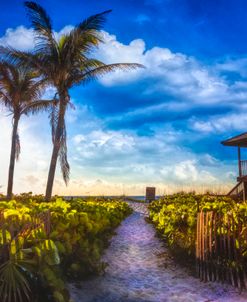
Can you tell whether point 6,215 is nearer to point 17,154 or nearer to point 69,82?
point 69,82

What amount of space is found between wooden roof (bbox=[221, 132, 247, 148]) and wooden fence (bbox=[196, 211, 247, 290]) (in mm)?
17249

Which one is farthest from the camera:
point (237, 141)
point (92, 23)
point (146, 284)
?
point (237, 141)

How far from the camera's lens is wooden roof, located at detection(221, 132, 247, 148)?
23359 mm

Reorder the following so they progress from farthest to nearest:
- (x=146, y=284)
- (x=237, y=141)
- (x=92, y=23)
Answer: (x=237, y=141)
(x=92, y=23)
(x=146, y=284)

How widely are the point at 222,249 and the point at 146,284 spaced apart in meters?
1.43

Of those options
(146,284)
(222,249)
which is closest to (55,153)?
(146,284)

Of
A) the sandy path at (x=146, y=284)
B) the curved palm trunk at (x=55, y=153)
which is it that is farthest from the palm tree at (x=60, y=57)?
the sandy path at (x=146, y=284)

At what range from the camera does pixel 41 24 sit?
17.0m

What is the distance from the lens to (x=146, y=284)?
647 cm

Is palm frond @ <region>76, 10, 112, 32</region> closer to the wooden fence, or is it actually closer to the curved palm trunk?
the curved palm trunk

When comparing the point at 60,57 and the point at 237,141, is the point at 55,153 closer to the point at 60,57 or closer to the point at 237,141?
the point at 60,57

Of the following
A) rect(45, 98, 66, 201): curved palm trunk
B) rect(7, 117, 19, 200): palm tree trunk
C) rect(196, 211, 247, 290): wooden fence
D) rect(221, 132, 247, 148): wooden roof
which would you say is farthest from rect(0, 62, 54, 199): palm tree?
rect(196, 211, 247, 290): wooden fence

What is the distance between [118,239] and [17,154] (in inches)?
572

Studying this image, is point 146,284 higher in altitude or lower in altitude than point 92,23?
lower
